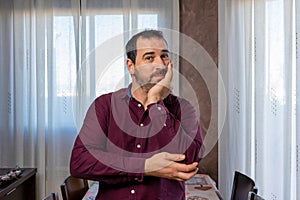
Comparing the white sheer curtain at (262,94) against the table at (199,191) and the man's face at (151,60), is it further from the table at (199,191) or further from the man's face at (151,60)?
the man's face at (151,60)

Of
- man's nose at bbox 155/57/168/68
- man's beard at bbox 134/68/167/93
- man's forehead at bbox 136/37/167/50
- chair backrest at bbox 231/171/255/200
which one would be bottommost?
chair backrest at bbox 231/171/255/200

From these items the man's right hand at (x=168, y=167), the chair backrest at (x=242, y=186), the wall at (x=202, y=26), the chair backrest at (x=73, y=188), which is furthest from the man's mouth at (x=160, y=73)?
the wall at (x=202, y=26)

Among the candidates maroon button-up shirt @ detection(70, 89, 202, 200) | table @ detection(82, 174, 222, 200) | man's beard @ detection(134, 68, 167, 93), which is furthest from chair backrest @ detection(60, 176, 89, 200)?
man's beard @ detection(134, 68, 167, 93)

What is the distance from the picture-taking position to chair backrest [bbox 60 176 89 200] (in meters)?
1.99

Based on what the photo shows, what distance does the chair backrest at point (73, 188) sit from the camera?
1.99 m

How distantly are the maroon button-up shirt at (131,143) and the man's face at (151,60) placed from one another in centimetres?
7

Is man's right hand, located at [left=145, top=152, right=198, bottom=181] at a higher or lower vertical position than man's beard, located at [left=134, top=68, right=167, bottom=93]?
lower

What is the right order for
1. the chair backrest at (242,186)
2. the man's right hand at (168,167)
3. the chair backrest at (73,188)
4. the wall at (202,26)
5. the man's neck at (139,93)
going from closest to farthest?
the man's right hand at (168,167) < the man's neck at (139,93) < the chair backrest at (242,186) < the chair backrest at (73,188) < the wall at (202,26)

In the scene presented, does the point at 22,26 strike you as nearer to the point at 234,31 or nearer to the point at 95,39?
the point at 95,39

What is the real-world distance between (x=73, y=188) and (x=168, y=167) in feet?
4.81

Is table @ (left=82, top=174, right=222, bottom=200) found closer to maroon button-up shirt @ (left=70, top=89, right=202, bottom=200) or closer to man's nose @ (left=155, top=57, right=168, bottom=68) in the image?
maroon button-up shirt @ (left=70, top=89, right=202, bottom=200)

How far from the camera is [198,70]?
302 centimetres

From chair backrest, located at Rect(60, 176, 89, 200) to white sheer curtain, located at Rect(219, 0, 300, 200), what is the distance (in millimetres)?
1040

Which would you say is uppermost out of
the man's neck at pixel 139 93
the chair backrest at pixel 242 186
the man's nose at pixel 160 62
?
the man's nose at pixel 160 62
